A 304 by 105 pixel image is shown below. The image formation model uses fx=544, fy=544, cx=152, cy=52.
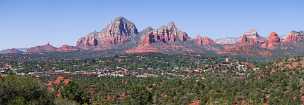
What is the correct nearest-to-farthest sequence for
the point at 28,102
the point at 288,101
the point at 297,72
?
the point at 28,102
the point at 288,101
the point at 297,72

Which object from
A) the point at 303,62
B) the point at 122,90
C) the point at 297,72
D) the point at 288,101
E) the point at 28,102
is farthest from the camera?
the point at 122,90

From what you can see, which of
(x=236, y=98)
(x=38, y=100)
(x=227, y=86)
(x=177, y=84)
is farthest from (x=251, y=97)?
(x=38, y=100)

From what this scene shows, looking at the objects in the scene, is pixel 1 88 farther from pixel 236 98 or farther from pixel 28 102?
pixel 236 98

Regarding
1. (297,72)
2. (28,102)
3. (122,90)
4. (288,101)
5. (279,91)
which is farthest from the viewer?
(122,90)

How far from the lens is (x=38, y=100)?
Result: 51562 millimetres

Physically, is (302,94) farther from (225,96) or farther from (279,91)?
(225,96)

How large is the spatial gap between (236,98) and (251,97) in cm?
278

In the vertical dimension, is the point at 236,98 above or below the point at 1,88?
below

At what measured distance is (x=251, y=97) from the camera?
95.7 m

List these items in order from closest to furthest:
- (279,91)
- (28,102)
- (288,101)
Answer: (28,102) → (288,101) → (279,91)

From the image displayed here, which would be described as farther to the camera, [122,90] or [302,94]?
[122,90]

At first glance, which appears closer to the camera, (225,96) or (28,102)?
(28,102)

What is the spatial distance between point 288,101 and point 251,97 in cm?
923

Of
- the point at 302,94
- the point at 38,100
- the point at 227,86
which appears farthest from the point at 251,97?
the point at 38,100
